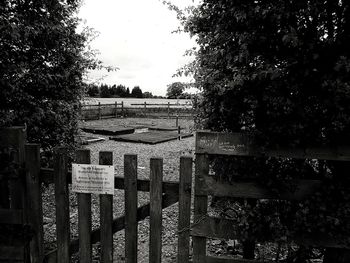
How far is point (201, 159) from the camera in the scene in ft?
10.0

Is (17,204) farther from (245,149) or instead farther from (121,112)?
(121,112)

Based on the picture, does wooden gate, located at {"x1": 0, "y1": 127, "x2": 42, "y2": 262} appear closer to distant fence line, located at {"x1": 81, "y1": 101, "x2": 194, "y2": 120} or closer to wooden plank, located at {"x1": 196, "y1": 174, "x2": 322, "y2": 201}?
wooden plank, located at {"x1": 196, "y1": 174, "x2": 322, "y2": 201}

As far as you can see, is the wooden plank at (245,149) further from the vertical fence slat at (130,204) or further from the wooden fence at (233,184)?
the vertical fence slat at (130,204)

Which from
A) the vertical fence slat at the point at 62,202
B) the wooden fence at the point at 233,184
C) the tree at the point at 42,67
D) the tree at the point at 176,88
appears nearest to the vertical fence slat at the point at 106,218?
the vertical fence slat at the point at 62,202

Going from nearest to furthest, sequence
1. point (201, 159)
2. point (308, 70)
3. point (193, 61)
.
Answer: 1. point (308, 70)
2. point (201, 159)
3. point (193, 61)

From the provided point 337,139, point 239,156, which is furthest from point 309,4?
point 239,156

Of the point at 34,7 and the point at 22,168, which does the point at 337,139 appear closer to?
the point at 22,168

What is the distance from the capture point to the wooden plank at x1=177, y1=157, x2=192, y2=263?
3094mm

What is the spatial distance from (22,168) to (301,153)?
2.79 meters

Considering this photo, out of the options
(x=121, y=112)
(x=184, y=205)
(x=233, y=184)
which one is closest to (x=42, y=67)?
(x=184, y=205)

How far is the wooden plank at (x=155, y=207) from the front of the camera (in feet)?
10.4

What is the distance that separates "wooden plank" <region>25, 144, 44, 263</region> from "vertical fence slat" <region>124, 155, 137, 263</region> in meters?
0.99

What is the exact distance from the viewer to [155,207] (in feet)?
10.6

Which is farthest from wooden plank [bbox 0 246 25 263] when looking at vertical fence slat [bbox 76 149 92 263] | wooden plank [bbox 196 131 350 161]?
wooden plank [bbox 196 131 350 161]
